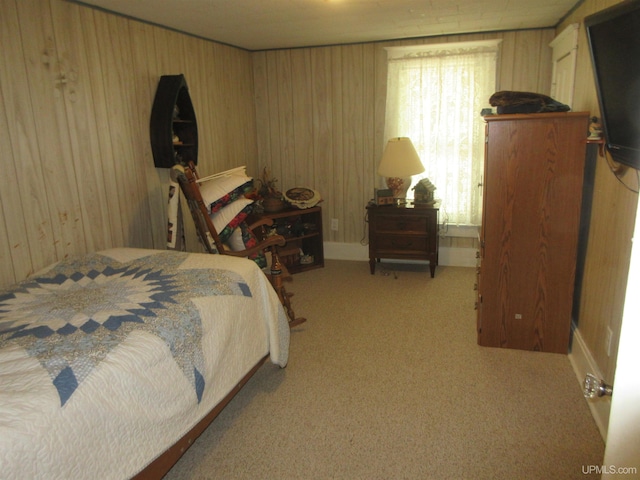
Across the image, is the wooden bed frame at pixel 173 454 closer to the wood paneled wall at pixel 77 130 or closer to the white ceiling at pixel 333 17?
the wood paneled wall at pixel 77 130

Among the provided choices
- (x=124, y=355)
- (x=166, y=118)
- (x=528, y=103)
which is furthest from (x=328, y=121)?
(x=124, y=355)

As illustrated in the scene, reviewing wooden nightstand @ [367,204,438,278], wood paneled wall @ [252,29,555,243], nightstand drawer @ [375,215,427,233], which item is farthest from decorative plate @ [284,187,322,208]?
nightstand drawer @ [375,215,427,233]

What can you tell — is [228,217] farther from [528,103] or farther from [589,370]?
[589,370]

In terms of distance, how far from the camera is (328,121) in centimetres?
483

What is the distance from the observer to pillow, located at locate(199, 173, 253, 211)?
3085 millimetres

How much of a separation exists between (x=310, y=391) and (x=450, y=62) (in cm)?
329

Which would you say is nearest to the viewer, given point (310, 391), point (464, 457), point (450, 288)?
point (464, 457)

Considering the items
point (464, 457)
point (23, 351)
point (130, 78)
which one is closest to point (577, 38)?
point (464, 457)

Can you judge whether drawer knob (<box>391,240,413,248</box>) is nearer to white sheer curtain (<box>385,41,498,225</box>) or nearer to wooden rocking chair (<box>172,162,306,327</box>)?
white sheer curtain (<box>385,41,498,225</box>)

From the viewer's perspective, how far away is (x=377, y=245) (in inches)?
174

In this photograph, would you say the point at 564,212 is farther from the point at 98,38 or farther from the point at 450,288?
the point at 98,38

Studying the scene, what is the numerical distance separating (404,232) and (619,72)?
2.73 meters

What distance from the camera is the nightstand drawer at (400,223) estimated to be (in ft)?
14.0

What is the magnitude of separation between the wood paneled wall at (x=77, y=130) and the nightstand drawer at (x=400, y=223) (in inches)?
77.6
